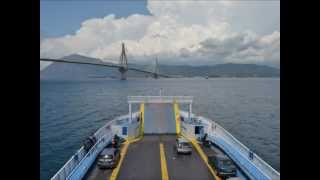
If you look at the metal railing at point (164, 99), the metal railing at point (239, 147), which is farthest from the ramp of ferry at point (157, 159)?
the metal railing at point (239, 147)

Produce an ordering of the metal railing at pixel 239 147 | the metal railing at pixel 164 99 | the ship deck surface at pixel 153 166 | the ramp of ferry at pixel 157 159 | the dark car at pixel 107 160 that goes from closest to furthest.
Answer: the metal railing at pixel 239 147, the ship deck surface at pixel 153 166, the ramp of ferry at pixel 157 159, the dark car at pixel 107 160, the metal railing at pixel 164 99

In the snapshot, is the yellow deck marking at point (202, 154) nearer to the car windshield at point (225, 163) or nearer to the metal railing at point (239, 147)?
the car windshield at point (225, 163)

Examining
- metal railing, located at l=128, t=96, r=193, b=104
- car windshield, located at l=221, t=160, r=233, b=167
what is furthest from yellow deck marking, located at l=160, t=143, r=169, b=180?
metal railing, located at l=128, t=96, r=193, b=104

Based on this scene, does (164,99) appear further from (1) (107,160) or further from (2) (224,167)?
(2) (224,167)

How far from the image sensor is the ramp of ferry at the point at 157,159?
19.0 metres

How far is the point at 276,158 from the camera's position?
4038 centimetres

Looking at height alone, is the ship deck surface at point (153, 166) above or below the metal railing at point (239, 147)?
below

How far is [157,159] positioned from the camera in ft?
74.5

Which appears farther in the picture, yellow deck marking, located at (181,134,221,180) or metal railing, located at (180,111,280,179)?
yellow deck marking, located at (181,134,221,180)

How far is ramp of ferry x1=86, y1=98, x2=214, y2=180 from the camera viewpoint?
19.0 metres

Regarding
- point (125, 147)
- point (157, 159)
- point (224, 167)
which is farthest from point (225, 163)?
point (125, 147)

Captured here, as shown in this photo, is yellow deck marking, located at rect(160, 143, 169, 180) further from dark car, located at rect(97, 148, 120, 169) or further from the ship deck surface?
dark car, located at rect(97, 148, 120, 169)

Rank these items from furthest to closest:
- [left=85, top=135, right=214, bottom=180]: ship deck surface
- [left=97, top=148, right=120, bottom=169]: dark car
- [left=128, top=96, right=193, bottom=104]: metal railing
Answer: [left=128, top=96, right=193, bottom=104]: metal railing → [left=97, top=148, right=120, bottom=169]: dark car → [left=85, top=135, right=214, bottom=180]: ship deck surface
